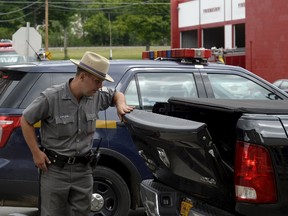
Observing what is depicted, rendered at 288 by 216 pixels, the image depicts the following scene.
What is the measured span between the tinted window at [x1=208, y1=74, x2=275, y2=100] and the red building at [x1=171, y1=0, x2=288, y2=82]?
22261 mm

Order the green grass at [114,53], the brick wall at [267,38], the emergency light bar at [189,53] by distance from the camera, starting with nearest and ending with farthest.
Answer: the emergency light bar at [189,53]
the brick wall at [267,38]
the green grass at [114,53]

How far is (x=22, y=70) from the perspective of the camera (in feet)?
20.1

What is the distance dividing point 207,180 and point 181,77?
295 cm

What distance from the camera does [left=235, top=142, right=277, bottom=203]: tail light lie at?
330 cm

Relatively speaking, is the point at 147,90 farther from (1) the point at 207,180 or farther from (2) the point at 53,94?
(1) the point at 207,180

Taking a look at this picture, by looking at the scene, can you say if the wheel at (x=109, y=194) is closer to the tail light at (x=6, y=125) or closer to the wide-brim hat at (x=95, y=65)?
the tail light at (x=6, y=125)

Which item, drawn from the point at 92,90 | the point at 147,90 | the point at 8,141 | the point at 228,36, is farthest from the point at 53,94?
the point at 228,36

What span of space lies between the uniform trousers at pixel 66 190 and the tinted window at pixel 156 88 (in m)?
1.71

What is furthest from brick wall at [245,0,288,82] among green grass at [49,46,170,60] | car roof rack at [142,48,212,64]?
green grass at [49,46,170,60]

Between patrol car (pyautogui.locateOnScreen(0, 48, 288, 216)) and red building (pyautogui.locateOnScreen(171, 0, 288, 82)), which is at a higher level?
red building (pyautogui.locateOnScreen(171, 0, 288, 82))

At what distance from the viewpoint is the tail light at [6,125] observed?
5.86 m

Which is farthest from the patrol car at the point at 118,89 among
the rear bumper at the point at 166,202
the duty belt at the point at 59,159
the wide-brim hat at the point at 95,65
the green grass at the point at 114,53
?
the green grass at the point at 114,53

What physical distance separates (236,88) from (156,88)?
0.91 meters

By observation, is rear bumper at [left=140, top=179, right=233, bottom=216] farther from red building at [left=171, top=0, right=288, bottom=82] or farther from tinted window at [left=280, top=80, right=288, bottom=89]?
red building at [left=171, top=0, right=288, bottom=82]
